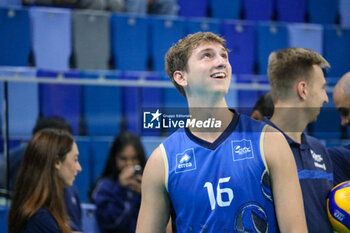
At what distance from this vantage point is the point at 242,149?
5.69 feet

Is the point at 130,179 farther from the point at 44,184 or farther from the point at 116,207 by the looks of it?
the point at 44,184

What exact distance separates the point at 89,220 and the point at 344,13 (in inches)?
162

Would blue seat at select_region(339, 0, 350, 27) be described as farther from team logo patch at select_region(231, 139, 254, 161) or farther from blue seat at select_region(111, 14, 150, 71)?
team logo patch at select_region(231, 139, 254, 161)

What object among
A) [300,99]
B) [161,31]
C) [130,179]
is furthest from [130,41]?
[300,99]

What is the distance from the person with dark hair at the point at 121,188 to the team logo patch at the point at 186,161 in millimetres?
1688

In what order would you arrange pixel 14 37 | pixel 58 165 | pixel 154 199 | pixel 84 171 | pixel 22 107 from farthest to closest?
pixel 14 37
pixel 84 171
pixel 22 107
pixel 58 165
pixel 154 199

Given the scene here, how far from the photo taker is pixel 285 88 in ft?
7.72

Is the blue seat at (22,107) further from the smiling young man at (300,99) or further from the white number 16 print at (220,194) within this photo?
the white number 16 print at (220,194)

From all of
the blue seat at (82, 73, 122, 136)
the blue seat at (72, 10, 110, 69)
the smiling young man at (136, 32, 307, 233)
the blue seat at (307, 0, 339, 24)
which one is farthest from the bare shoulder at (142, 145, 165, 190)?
the blue seat at (307, 0, 339, 24)

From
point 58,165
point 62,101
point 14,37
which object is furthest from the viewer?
point 14,37

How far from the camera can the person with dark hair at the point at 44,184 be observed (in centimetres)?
232

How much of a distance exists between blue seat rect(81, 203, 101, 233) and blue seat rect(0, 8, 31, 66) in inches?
79.7

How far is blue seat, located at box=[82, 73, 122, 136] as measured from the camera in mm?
4383

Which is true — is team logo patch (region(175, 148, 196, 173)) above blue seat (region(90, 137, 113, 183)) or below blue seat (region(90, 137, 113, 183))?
above
